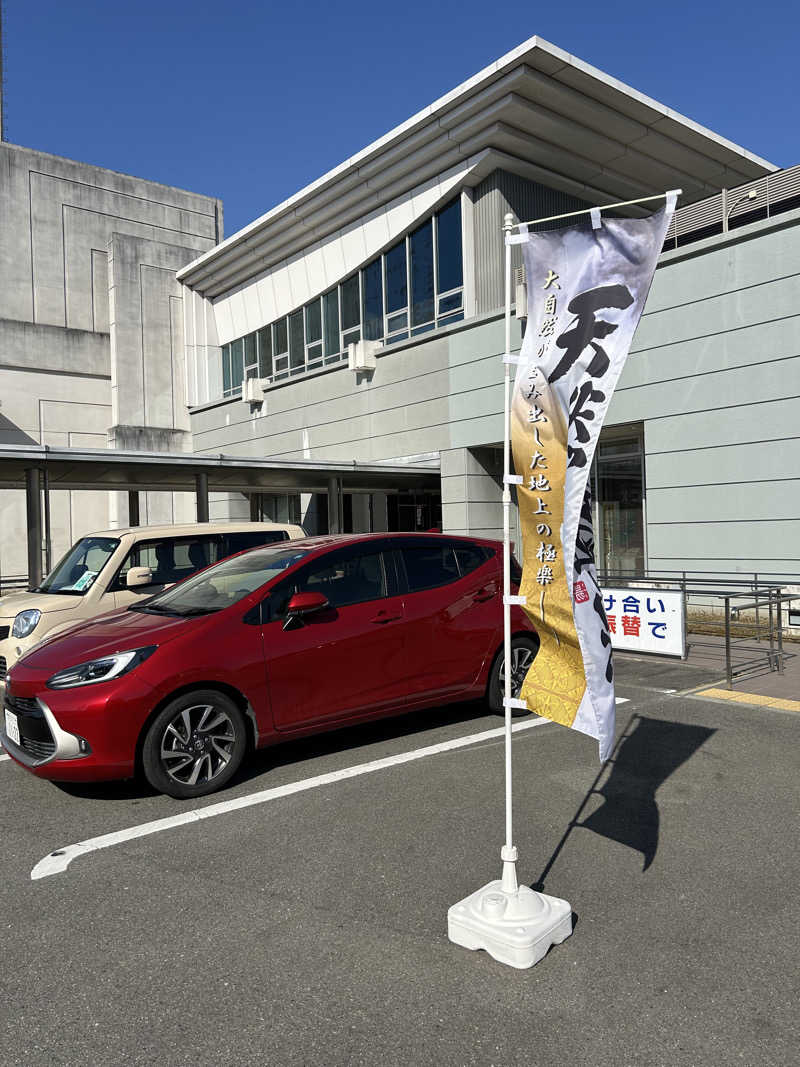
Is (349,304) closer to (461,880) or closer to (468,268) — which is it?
(468,268)

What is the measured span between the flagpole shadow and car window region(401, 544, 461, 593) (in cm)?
195

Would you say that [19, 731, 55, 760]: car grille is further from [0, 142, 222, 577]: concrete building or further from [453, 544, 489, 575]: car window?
[0, 142, 222, 577]: concrete building

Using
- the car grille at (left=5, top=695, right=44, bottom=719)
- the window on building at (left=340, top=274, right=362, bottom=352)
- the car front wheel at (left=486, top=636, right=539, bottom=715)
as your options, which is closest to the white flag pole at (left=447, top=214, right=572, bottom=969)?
the car grille at (left=5, top=695, right=44, bottom=719)

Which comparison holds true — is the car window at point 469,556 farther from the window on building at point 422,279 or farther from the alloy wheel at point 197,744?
the window on building at point 422,279

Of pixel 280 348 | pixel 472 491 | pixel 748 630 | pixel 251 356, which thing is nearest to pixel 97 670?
pixel 748 630

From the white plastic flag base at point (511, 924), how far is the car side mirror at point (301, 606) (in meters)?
2.72

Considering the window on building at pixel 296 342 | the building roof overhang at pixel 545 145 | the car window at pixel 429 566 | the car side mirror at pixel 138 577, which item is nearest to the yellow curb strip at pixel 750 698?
the car window at pixel 429 566

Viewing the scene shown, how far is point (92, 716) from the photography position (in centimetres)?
504

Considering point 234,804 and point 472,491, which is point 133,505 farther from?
point 234,804

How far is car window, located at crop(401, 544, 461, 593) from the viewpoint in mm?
6781

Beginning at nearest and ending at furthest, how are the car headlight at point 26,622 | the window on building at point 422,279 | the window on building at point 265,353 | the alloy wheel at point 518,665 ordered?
the alloy wheel at point 518,665
the car headlight at point 26,622
the window on building at point 422,279
the window on building at point 265,353

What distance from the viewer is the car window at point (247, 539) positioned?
934 centimetres

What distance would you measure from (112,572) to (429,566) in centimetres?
383

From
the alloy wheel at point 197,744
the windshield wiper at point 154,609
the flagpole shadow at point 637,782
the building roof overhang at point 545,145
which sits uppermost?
the building roof overhang at point 545,145
